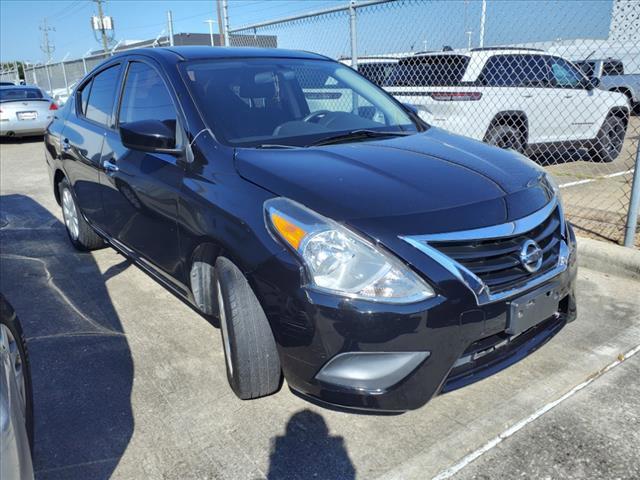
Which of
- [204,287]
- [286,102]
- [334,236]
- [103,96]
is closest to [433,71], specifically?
[286,102]

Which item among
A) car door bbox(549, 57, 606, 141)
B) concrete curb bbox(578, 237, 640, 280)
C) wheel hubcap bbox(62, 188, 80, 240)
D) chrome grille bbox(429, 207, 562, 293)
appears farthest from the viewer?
car door bbox(549, 57, 606, 141)

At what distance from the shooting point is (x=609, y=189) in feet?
20.6

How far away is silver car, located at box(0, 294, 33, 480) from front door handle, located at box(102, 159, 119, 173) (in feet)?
4.79

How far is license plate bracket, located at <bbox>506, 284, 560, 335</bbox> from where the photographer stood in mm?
2123

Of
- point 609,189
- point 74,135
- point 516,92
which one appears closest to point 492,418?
point 74,135

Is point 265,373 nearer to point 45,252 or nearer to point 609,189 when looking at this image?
point 45,252

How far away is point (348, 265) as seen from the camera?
198 cm

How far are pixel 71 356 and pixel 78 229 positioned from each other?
1954 millimetres

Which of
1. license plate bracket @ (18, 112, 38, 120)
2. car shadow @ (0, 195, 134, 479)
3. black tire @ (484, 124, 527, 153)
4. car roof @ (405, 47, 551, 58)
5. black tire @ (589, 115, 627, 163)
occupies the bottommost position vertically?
car shadow @ (0, 195, 134, 479)

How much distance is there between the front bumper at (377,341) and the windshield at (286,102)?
101 centimetres

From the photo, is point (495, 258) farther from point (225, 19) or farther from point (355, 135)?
point (225, 19)

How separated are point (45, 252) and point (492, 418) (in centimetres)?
417

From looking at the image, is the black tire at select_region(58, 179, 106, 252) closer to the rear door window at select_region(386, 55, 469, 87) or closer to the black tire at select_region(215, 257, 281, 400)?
the black tire at select_region(215, 257, 281, 400)

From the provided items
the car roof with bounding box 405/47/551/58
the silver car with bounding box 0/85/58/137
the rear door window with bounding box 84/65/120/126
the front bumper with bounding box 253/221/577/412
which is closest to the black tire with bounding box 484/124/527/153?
the car roof with bounding box 405/47/551/58
